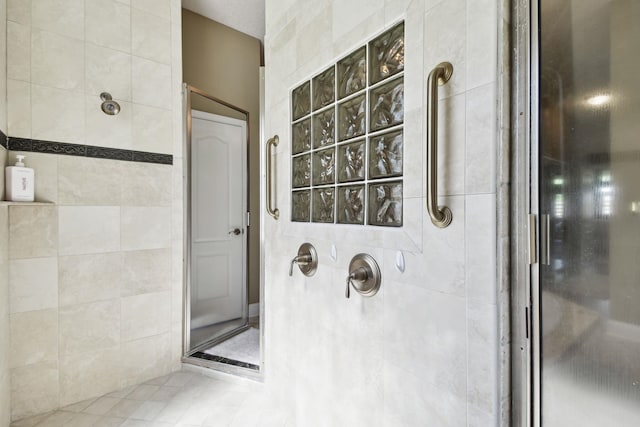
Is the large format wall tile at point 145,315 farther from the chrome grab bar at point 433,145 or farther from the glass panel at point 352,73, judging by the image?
the chrome grab bar at point 433,145

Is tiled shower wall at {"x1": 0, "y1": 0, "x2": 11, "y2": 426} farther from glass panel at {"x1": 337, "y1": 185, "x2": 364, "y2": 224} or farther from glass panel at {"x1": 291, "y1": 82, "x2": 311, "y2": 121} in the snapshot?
glass panel at {"x1": 337, "y1": 185, "x2": 364, "y2": 224}

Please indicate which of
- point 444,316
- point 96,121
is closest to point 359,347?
point 444,316

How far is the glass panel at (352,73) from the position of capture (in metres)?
1.18

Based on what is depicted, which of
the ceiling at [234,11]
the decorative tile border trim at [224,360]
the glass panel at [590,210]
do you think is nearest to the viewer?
the glass panel at [590,210]

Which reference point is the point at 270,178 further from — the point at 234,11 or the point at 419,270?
the point at 234,11

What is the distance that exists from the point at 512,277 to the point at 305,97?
3.82 feet

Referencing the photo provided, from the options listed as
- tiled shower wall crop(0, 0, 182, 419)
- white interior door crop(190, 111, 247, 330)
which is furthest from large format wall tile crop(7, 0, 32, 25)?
white interior door crop(190, 111, 247, 330)

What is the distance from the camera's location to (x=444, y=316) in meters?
0.89

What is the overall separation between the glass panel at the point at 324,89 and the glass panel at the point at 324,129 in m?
0.04

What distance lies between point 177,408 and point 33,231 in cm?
133

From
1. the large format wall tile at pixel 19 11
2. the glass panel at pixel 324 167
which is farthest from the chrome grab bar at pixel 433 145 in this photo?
the large format wall tile at pixel 19 11

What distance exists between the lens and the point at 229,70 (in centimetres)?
313

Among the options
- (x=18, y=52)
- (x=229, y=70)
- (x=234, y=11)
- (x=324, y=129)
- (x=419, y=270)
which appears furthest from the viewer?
(x=229, y=70)

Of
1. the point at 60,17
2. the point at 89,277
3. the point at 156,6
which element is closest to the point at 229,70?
the point at 156,6
